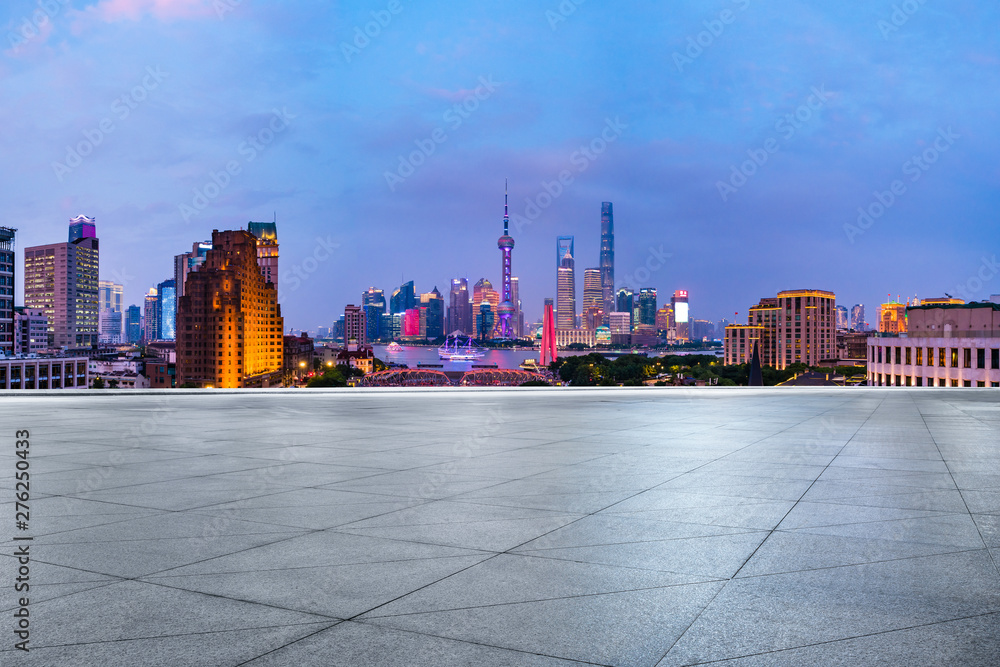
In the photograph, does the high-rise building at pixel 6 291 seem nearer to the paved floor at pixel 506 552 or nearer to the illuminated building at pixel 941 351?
the illuminated building at pixel 941 351

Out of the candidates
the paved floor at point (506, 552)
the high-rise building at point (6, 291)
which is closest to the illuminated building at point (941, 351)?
the paved floor at point (506, 552)

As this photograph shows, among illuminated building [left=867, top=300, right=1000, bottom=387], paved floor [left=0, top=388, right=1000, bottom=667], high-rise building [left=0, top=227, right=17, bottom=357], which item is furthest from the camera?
high-rise building [left=0, top=227, right=17, bottom=357]

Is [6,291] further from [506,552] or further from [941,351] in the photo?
[506,552]

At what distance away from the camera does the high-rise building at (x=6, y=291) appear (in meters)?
165

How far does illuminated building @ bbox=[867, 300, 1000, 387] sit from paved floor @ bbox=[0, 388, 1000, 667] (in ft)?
276

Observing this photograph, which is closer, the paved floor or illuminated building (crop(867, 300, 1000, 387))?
the paved floor

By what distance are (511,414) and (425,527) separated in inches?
469

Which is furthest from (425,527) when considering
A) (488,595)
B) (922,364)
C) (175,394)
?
(922,364)

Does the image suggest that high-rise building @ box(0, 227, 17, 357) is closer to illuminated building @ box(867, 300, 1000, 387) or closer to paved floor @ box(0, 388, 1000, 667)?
illuminated building @ box(867, 300, 1000, 387)

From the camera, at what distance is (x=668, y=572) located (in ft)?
18.0

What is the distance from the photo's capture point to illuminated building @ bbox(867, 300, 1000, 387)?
295ft

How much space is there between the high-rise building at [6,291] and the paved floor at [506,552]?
182 metres

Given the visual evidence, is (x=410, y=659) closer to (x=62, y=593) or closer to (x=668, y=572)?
(x=668, y=572)

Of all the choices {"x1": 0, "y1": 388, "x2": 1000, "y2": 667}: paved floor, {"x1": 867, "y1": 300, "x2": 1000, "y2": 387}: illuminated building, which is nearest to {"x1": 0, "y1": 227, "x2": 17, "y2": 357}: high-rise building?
{"x1": 867, "y1": 300, "x2": 1000, "y2": 387}: illuminated building
